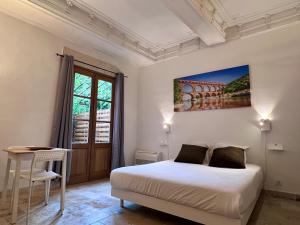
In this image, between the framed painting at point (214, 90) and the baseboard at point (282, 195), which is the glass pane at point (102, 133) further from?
the baseboard at point (282, 195)

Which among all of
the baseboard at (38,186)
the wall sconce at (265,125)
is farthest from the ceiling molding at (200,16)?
the baseboard at (38,186)

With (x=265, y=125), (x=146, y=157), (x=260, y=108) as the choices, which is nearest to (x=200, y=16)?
(x=260, y=108)

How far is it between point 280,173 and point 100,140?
3563mm

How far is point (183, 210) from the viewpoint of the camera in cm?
216

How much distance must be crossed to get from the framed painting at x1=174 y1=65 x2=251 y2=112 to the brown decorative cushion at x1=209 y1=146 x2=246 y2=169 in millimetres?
937

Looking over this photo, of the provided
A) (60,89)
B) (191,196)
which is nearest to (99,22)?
(60,89)

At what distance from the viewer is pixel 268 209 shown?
2.71m

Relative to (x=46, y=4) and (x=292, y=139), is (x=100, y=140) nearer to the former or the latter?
(x=46, y=4)

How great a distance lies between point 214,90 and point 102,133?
8.78ft

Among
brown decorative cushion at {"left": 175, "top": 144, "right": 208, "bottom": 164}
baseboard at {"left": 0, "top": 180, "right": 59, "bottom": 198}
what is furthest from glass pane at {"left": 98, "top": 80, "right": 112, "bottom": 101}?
brown decorative cushion at {"left": 175, "top": 144, "right": 208, "bottom": 164}

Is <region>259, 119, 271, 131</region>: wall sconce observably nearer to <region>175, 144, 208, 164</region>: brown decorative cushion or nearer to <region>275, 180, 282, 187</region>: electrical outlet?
<region>275, 180, 282, 187</region>: electrical outlet

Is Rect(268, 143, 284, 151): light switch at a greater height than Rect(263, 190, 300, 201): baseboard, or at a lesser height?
greater

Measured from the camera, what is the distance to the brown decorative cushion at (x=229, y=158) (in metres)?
3.11

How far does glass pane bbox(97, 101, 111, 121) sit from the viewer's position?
A: 4.53m
